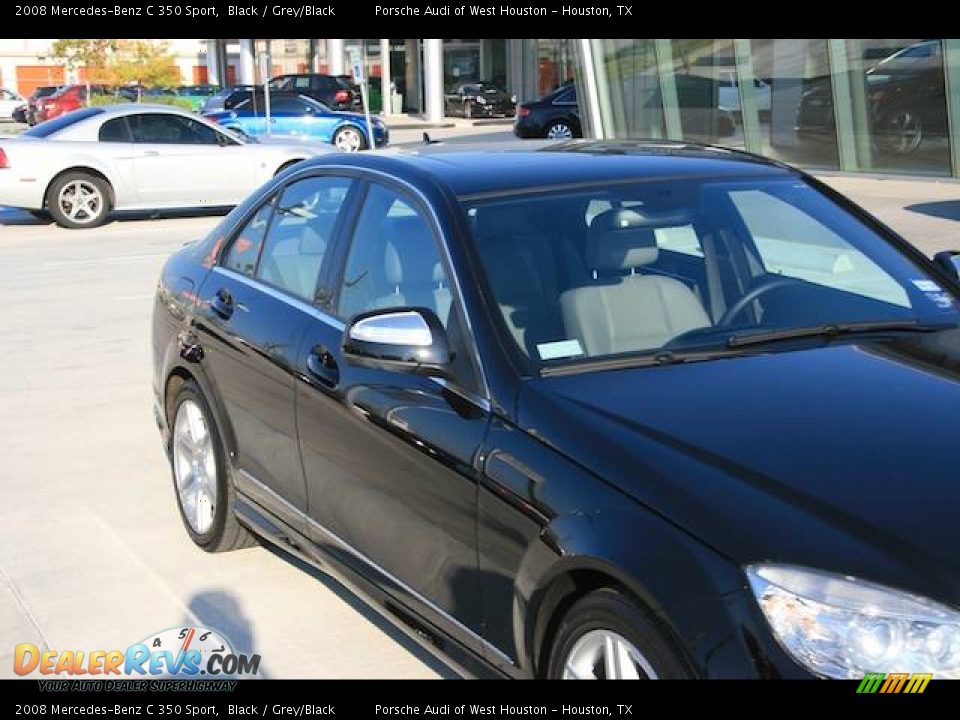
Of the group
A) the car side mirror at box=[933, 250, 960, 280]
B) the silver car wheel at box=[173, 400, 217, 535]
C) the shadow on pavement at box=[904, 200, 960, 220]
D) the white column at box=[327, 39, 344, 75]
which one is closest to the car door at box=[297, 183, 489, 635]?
the silver car wheel at box=[173, 400, 217, 535]

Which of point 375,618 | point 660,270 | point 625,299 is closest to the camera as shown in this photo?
point 625,299

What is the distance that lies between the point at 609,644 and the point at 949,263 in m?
2.43

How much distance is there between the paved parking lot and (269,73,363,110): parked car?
100 feet

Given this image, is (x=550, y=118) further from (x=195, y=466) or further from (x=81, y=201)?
(x=195, y=466)

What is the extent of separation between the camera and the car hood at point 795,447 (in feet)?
9.04

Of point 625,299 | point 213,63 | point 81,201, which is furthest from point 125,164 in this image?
point 213,63

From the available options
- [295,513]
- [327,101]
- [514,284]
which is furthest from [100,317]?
[327,101]

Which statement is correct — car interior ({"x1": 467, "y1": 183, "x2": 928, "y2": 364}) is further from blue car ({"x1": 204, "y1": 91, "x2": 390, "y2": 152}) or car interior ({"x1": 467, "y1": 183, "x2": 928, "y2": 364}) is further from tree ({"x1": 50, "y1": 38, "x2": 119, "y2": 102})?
tree ({"x1": 50, "y1": 38, "x2": 119, "y2": 102})

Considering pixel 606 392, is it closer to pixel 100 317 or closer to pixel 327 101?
pixel 100 317

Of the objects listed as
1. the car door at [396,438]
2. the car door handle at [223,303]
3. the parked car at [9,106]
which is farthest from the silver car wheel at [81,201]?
the parked car at [9,106]

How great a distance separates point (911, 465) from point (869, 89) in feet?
57.6

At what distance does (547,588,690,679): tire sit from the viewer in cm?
282

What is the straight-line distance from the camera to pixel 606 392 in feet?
11.4

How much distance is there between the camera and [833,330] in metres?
3.96
